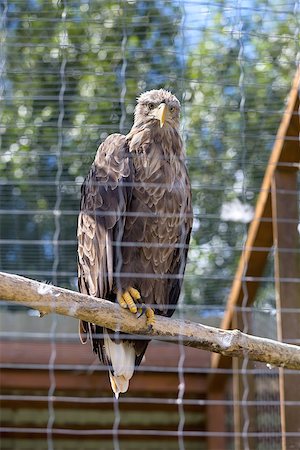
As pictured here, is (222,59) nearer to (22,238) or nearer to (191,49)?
(191,49)

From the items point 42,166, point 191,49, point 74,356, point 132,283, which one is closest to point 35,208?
point 42,166

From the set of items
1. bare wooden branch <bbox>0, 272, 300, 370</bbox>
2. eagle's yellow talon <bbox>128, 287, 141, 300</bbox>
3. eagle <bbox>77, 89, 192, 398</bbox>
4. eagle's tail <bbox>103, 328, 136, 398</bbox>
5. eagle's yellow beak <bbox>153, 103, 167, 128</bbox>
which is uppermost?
eagle's yellow beak <bbox>153, 103, 167, 128</bbox>

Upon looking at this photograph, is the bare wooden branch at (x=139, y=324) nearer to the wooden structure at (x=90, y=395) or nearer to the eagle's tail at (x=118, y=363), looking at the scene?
the eagle's tail at (x=118, y=363)

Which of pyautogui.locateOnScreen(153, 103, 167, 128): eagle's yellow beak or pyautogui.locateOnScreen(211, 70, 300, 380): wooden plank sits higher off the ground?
pyautogui.locateOnScreen(153, 103, 167, 128): eagle's yellow beak

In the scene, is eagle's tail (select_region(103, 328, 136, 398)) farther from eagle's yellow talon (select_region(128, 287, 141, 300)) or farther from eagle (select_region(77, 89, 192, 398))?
eagle's yellow talon (select_region(128, 287, 141, 300))

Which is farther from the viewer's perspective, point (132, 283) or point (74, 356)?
point (74, 356)

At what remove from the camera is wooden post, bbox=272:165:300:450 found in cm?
304

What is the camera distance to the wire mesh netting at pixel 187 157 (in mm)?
A: 3557

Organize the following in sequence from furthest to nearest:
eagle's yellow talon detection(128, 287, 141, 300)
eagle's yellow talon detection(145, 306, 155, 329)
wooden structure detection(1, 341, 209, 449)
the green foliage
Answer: wooden structure detection(1, 341, 209, 449) < the green foliage < eagle's yellow talon detection(128, 287, 141, 300) < eagle's yellow talon detection(145, 306, 155, 329)

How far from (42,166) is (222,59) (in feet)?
3.21

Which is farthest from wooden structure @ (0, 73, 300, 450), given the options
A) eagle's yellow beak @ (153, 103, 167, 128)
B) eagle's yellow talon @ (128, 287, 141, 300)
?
eagle's yellow beak @ (153, 103, 167, 128)

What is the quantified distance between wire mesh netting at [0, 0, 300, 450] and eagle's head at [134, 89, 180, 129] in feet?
0.88

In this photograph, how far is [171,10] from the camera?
3.69 m

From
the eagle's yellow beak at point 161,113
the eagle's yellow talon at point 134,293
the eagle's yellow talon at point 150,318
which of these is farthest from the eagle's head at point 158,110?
the eagle's yellow talon at point 150,318
